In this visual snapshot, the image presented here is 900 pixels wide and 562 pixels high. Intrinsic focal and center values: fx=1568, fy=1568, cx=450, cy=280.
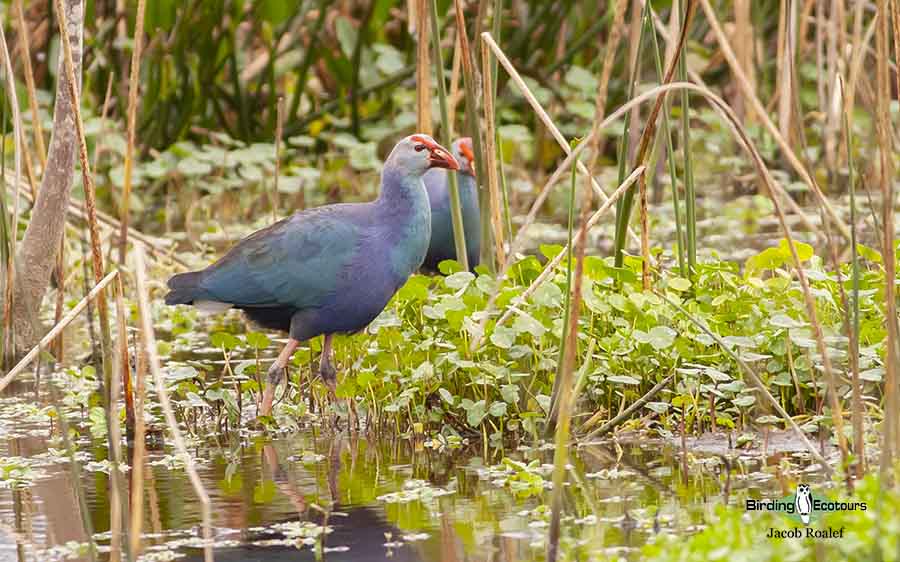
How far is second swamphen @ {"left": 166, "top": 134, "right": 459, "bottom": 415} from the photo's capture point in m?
4.83

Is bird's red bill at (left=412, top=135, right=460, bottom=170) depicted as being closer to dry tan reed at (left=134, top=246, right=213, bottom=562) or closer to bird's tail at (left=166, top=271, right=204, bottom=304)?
bird's tail at (left=166, top=271, right=204, bottom=304)

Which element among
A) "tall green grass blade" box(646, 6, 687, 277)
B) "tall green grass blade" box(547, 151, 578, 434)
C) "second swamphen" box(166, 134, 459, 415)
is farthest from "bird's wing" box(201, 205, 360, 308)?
"tall green grass blade" box(646, 6, 687, 277)

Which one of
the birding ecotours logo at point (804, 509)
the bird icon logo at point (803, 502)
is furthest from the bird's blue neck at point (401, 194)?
the bird icon logo at point (803, 502)

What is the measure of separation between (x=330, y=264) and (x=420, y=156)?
0.48 meters

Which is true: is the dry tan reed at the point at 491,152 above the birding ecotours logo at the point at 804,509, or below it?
above

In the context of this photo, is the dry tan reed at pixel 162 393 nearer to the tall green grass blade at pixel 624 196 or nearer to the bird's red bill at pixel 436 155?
the tall green grass blade at pixel 624 196

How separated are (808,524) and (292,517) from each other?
128 cm

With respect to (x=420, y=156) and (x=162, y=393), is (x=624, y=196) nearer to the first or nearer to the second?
(x=420, y=156)

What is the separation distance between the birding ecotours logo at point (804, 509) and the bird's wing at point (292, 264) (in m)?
1.72

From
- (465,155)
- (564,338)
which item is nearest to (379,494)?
(564,338)

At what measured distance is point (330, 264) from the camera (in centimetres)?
486

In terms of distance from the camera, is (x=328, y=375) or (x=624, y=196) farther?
(x=328, y=375)

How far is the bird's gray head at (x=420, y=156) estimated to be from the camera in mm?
5016

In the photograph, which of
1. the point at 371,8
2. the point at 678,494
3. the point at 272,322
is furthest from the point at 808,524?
the point at 371,8
